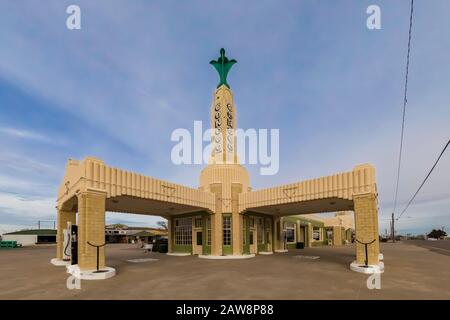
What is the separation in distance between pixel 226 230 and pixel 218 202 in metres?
2.55

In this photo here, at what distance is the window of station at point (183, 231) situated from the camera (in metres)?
29.1

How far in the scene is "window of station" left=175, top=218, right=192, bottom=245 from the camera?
29094mm

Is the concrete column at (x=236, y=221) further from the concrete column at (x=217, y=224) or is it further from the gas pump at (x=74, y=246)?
the gas pump at (x=74, y=246)

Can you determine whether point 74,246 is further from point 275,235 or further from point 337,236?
point 337,236

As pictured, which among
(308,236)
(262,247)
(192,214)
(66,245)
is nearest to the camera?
(66,245)

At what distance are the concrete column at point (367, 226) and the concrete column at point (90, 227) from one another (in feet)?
45.5

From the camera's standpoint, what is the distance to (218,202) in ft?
86.7

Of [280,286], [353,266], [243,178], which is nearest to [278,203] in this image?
[243,178]

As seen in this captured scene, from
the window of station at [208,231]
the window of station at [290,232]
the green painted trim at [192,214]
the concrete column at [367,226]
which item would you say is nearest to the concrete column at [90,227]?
the green painted trim at [192,214]

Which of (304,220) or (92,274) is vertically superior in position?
(92,274)

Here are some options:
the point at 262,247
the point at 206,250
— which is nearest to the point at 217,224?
the point at 206,250

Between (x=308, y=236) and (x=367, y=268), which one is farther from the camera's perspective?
(x=308, y=236)

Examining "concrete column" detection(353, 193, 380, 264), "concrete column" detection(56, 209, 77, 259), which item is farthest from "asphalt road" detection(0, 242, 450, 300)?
"concrete column" detection(56, 209, 77, 259)
